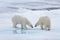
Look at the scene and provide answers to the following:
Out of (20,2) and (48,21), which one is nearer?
(48,21)

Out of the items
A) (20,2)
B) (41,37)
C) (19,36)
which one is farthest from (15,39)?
(20,2)

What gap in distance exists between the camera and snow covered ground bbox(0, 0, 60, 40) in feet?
2.28

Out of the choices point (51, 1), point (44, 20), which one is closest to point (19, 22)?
point (44, 20)

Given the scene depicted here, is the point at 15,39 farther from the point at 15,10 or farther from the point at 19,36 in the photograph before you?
the point at 15,10

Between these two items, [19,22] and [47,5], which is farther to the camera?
[47,5]

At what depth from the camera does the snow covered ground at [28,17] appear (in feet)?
2.28

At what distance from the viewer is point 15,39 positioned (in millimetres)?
679

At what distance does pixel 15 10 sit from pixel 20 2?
0.07m

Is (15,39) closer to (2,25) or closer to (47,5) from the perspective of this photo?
(2,25)

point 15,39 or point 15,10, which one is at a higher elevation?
point 15,10

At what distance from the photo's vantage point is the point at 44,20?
2.34 ft

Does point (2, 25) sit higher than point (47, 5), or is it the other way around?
point (47, 5)

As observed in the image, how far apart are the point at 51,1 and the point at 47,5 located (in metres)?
0.05

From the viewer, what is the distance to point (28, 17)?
0.75m
